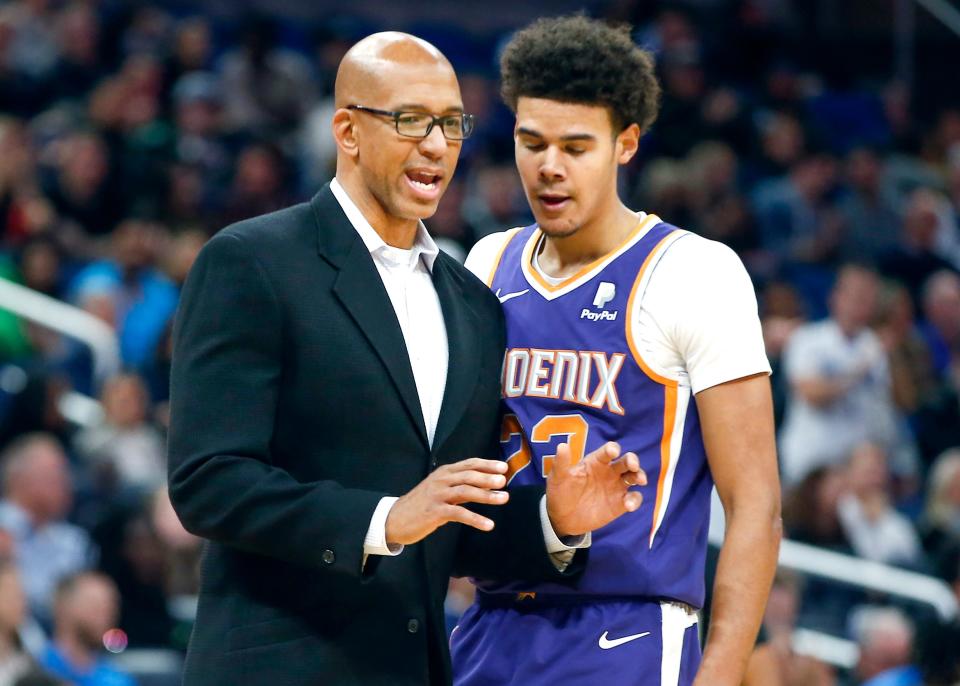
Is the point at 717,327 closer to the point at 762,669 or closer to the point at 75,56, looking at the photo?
the point at 762,669

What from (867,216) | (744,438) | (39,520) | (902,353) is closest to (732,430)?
(744,438)

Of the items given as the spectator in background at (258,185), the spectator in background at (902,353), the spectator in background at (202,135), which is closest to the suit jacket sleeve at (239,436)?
the spectator in background at (258,185)

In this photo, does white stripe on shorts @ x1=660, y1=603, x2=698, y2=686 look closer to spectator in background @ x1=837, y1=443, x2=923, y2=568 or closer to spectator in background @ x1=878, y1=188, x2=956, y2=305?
spectator in background @ x1=837, y1=443, x2=923, y2=568

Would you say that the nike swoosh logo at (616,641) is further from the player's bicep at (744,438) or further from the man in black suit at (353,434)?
the player's bicep at (744,438)

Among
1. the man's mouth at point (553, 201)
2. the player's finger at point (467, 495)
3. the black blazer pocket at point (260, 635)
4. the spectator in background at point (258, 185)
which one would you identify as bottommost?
the black blazer pocket at point (260, 635)

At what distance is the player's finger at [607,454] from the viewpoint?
3410 millimetres

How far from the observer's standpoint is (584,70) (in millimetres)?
3936

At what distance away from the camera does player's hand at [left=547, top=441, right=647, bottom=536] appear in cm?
350

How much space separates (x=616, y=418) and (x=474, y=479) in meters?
A: 0.76

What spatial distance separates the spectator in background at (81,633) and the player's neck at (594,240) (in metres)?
3.58

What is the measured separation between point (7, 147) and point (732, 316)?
23.1 ft

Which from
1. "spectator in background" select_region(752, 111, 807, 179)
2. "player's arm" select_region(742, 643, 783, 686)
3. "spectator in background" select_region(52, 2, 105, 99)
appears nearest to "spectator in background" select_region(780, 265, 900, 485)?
"spectator in background" select_region(752, 111, 807, 179)

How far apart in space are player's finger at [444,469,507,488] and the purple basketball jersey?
72 cm

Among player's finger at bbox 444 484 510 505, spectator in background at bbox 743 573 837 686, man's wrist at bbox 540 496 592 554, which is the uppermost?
player's finger at bbox 444 484 510 505
